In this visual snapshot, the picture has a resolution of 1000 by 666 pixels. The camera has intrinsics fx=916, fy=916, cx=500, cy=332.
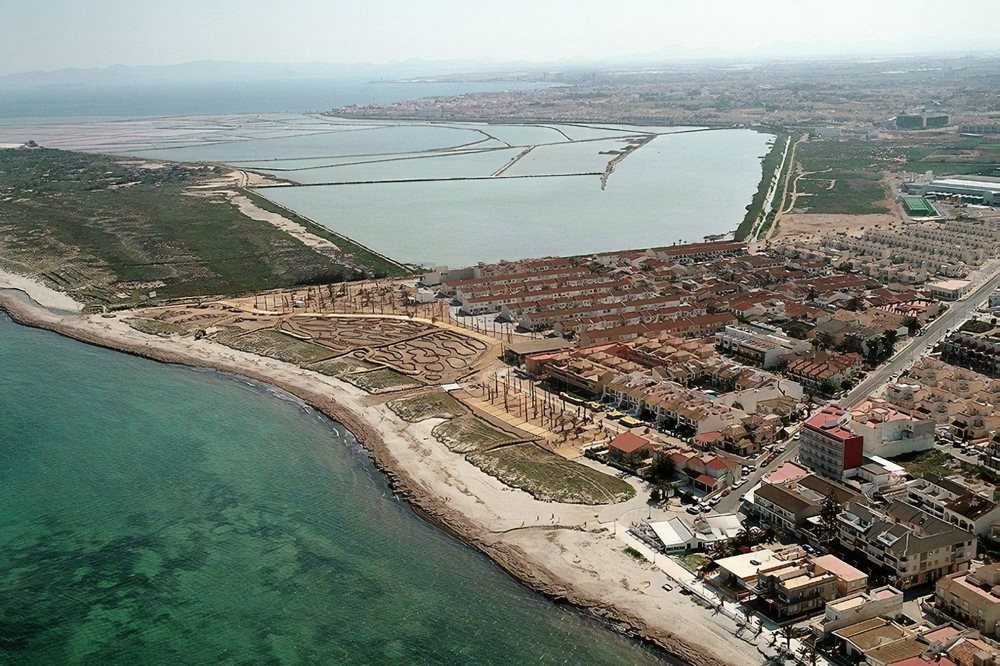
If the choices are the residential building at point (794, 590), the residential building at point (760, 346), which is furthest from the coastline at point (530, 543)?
the residential building at point (760, 346)

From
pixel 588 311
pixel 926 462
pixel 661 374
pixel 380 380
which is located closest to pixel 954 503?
pixel 926 462

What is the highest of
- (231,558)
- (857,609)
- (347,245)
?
(347,245)

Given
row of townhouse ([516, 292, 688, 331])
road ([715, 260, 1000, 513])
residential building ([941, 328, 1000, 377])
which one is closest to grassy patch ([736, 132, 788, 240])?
road ([715, 260, 1000, 513])

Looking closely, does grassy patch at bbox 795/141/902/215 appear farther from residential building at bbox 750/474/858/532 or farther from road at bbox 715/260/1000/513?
residential building at bbox 750/474/858/532

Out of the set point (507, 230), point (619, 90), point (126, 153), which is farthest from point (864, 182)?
point (619, 90)

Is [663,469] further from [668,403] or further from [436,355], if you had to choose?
[436,355]

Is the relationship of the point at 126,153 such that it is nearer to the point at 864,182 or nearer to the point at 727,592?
the point at 864,182
